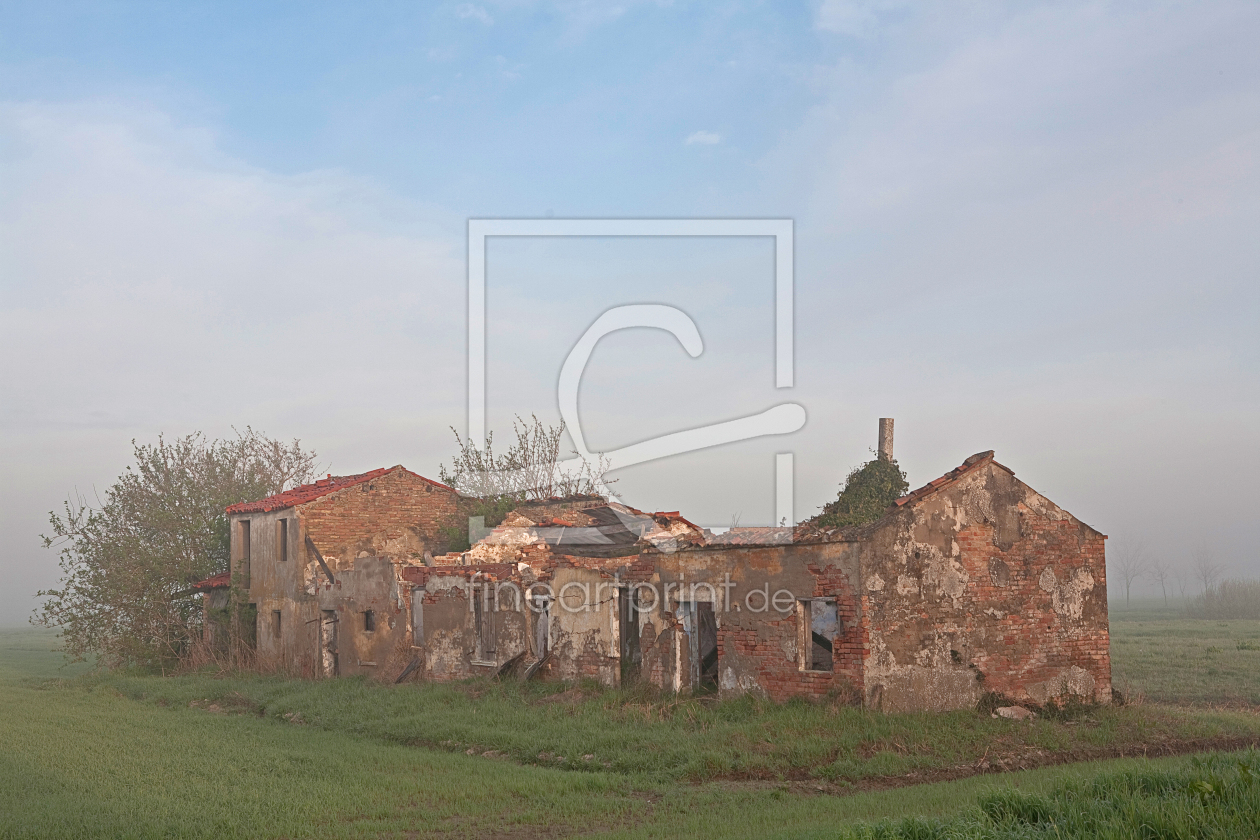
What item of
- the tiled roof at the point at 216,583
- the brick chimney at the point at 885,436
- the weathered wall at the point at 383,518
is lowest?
the tiled roof at the point at 216,583

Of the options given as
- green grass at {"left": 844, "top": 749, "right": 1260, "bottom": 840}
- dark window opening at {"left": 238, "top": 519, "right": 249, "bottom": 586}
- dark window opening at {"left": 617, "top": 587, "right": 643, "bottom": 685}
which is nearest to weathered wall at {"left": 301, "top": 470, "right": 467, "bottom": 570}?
dark window opening at {"left": 238, "top": 519, "right": 249, "bottom": 586}

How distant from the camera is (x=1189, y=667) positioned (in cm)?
2780

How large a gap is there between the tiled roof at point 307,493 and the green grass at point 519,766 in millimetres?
8990

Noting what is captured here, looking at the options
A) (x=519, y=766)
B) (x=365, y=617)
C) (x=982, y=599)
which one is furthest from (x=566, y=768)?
(x=365, y=617)

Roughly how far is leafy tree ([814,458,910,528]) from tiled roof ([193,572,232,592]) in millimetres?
19058

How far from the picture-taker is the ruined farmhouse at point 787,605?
15844mm

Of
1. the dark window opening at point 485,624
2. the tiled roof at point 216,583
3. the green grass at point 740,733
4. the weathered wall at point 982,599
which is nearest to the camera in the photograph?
the green grass at point 740,733

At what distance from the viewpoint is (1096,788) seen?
30.4 ft

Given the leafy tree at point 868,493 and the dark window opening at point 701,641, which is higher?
the leafy tree at point 868,493

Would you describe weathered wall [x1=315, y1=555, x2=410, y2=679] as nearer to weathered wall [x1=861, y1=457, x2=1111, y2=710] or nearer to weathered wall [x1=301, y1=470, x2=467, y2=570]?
weathered wall [x1=301, y1=470, x2=467, y2=570]

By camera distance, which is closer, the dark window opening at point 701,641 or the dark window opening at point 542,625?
the dark window opening at point 701,641

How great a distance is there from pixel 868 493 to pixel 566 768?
11768 millimetres

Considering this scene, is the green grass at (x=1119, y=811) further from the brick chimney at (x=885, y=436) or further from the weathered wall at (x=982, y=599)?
the brick chimney at (x=885, y=436)

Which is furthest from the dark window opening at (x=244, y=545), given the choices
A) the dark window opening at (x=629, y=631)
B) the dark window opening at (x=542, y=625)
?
the dark window opening at (x=629, y=631)
